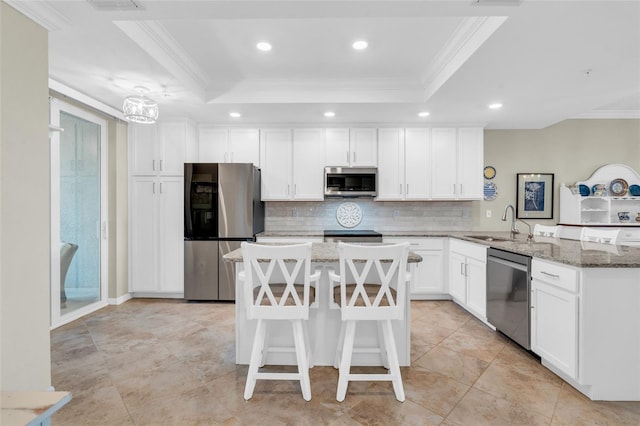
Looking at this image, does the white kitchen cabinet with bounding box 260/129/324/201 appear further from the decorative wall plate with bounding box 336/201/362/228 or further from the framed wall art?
the framed wall art

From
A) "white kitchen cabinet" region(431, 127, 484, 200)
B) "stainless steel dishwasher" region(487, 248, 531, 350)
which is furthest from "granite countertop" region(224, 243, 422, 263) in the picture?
"white kitchen cabinet" region(431, 127, 484, 200)

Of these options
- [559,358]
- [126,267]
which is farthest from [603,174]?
[126,267]

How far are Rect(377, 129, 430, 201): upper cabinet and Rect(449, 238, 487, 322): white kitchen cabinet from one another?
35.2 inches

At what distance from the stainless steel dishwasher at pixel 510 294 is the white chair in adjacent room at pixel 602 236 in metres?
0.98

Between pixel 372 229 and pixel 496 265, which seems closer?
pixel 496 265

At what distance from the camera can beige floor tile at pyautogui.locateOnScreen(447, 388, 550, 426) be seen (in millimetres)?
1818

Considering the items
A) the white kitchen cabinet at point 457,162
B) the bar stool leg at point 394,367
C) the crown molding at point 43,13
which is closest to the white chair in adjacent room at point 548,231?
the white kitchen cabinet at point 457,162

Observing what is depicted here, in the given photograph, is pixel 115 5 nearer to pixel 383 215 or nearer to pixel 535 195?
pixel 383 215

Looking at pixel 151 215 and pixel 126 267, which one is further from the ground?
pixel 151 215

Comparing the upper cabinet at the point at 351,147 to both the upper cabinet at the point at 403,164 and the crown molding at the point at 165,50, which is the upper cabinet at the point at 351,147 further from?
the crown molding at the point at 165,50

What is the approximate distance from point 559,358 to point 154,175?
15.0 feet

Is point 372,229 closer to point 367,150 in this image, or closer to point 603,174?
point 367,150

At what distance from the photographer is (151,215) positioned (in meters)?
4.16

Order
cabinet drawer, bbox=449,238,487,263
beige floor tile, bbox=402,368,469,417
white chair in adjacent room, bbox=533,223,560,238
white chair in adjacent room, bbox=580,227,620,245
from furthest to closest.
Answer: white chair in adjacent room, bbox=533,223,560,238, cabinet drawer, bbox=449,238,487,263, white chair in adjacent room, bbox=580,227,620,245, beige floor tile, bbox=402,368,469,417
